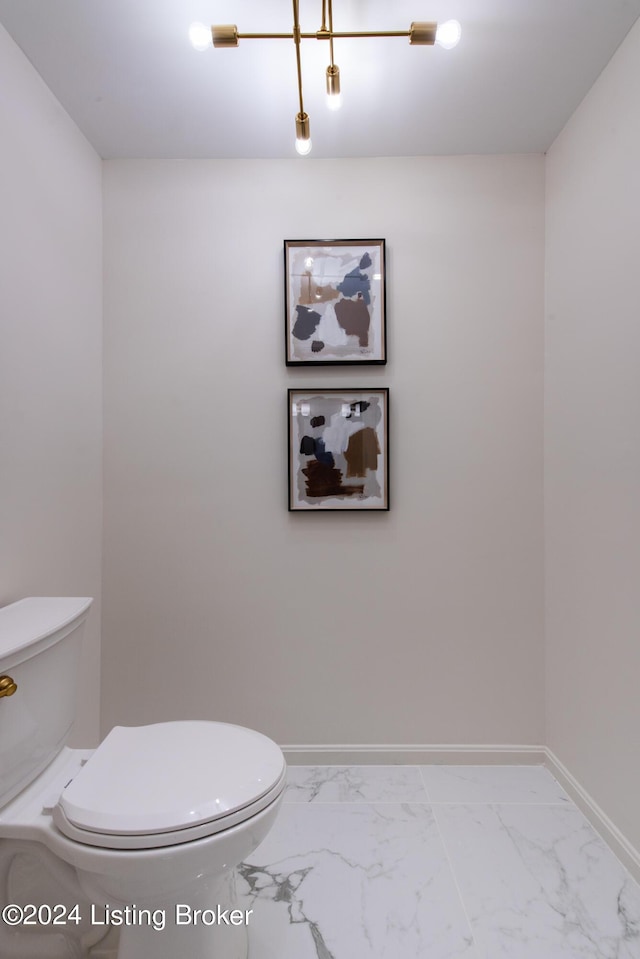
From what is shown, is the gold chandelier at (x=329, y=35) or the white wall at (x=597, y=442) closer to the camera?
the gold chandelier at (x=329, y=35)

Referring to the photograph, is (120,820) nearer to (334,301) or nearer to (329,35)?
(334,301)

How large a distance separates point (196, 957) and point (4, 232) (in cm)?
179

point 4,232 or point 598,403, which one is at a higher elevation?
point 4,232

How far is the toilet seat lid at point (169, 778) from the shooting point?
3.07 ft

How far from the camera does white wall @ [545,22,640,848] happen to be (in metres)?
1.41

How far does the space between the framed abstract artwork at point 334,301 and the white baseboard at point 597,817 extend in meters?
1.59

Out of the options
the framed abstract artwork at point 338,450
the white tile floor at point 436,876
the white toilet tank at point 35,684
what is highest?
the framed abstract artwork at point 338,450

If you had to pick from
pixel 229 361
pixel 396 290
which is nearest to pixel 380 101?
pixel 396 290

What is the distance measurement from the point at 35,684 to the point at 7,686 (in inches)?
4.7

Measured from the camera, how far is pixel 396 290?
189 cm

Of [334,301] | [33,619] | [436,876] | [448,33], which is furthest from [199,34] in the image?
[436,876]

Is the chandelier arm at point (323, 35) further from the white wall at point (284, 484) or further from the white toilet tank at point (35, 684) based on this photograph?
the white toilet tank at point (35, 684)

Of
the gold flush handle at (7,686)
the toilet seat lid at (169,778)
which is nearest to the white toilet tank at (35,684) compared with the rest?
the gold flush handle at (7,686)

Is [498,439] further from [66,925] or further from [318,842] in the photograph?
[66,925]
